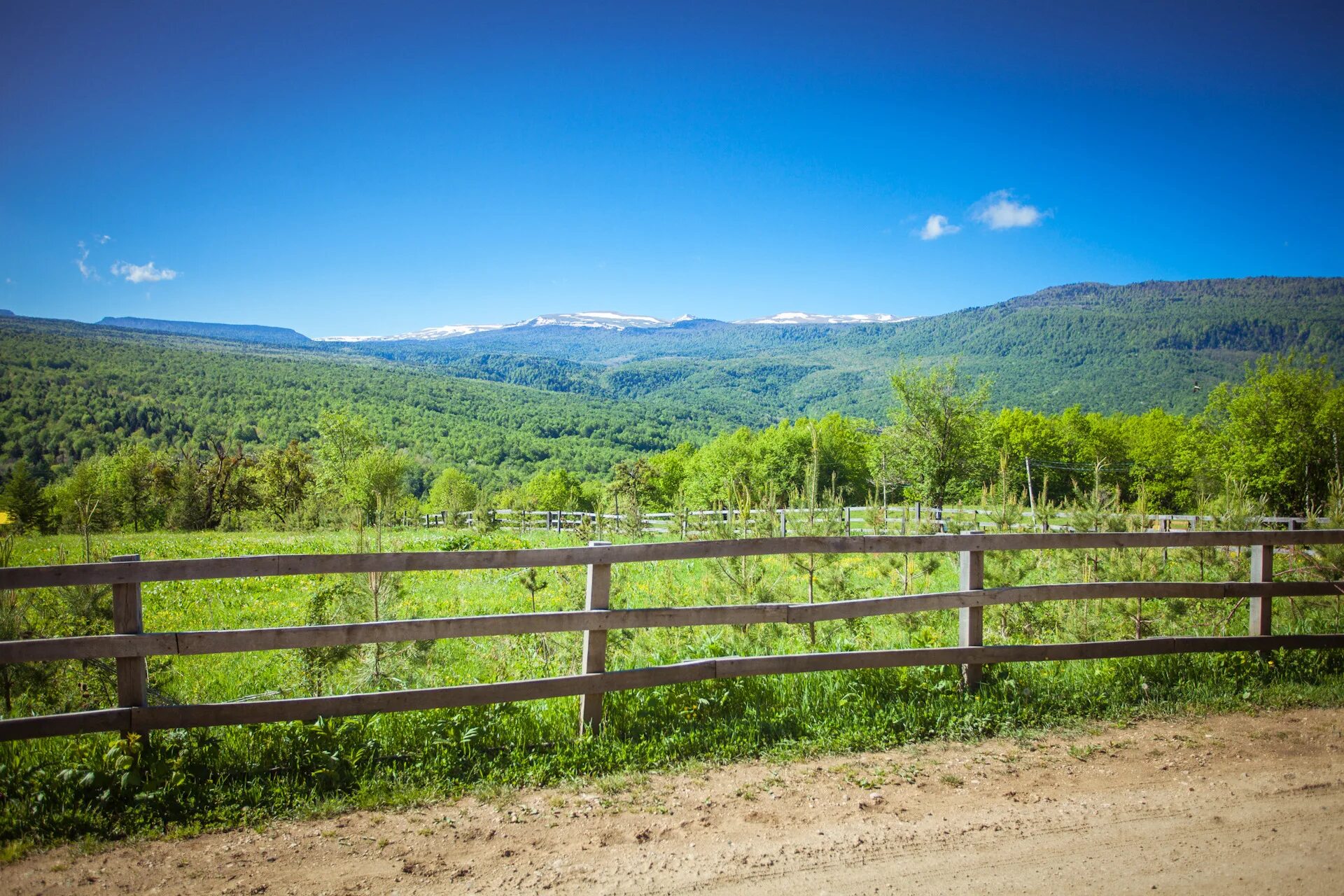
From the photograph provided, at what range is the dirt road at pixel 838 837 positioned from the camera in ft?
10.4

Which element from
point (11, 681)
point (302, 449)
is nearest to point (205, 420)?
point (302, 449)

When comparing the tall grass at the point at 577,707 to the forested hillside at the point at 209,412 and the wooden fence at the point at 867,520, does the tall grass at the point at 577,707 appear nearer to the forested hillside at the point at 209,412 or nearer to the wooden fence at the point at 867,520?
the wooden fence at the point at 867,520

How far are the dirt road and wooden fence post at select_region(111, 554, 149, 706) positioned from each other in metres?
0.90

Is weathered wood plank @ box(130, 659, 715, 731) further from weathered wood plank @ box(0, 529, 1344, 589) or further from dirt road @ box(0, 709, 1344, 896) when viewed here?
weathered wood plank @ box(0, 529, 1344, 589)

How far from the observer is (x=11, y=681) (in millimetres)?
4863

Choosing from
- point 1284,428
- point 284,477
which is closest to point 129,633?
point 284,477

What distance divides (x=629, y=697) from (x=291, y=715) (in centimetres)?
208

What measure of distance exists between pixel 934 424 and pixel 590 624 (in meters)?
46.4

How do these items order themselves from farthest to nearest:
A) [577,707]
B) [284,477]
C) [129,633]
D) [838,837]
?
[284,477] < [577,707] < [129,633] < [838,837]

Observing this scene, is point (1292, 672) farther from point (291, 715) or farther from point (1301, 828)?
point (291, 715)

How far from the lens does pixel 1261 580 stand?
5797 millimetres

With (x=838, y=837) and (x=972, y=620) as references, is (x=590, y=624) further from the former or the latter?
(x=972, y=620)

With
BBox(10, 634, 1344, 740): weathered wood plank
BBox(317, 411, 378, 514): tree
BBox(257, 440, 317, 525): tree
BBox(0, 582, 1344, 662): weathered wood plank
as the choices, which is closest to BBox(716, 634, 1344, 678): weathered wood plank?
BBox(10, 634, 1344, 740): weathered wood plank

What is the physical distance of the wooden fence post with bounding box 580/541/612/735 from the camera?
4.61 metres
